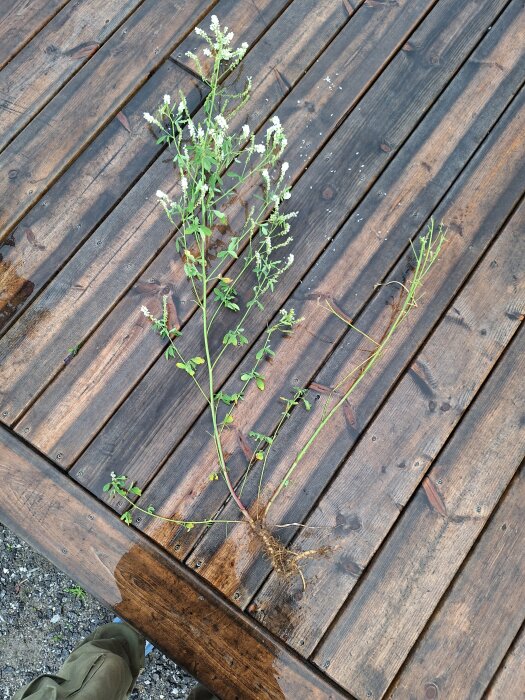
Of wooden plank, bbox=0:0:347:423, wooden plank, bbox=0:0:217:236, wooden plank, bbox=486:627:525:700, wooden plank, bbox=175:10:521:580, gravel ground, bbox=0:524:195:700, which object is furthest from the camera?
gravel ground, bbox=0:524:195:700

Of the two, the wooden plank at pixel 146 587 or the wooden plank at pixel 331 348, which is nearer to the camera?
the wooden plank at pixel 146 587

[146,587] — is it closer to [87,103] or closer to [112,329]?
[112,329]

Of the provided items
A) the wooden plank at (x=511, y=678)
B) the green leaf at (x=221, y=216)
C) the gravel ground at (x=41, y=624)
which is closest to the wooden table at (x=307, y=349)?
the wooden plank at (x=511, y=678)

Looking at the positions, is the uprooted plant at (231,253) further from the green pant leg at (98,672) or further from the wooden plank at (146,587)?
the green pant leg at (98,672)

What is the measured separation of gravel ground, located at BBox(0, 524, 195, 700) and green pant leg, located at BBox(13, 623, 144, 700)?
153 millimetres

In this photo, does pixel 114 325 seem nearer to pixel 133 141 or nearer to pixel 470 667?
pixel 133 141

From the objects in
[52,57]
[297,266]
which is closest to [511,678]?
[297,266]

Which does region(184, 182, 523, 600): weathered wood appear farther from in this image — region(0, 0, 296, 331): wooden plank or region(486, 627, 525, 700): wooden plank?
region(0, 0, 296, 331): wooden plank

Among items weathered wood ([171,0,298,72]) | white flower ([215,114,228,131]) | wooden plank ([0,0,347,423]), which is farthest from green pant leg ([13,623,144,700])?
weathered wood ([171,0,298,72])

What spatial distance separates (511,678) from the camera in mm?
1932

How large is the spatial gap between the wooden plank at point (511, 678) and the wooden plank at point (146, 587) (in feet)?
1.45

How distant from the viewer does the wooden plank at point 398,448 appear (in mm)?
1986

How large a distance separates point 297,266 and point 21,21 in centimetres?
139

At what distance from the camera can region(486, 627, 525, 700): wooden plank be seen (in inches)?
75.7
